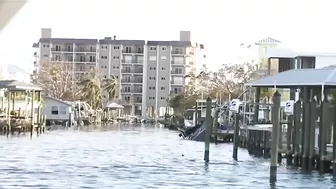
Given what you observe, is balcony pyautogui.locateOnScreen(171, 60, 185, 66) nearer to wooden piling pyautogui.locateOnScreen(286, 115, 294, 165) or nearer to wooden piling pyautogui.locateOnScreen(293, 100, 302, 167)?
wooden piling pyautogui.locateOnScreen(286, 115, 294, 165)

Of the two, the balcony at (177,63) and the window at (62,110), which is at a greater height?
the balcony at (177,63)

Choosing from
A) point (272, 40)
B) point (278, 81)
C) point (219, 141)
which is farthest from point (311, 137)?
point (272, 40)

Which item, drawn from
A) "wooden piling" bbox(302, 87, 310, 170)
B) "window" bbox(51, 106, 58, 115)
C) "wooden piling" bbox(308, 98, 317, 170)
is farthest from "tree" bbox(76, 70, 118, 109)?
"wooden piling" bbox(308, 98, 317, 170)

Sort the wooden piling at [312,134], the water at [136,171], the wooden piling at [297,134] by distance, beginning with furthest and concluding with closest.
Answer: the wooden piling at [297,134], the wooden piling at [312,134], the water at [136,171]

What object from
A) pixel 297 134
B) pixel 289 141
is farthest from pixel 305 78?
pixel 297 134

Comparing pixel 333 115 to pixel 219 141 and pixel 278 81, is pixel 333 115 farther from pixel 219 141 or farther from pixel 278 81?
pixel 219 141

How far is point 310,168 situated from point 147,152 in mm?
14975

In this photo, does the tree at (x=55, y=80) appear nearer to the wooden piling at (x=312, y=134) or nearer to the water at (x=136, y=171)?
the water at (x=136, y=171)

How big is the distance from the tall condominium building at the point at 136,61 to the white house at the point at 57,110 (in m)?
68.9

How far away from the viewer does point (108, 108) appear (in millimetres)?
133500

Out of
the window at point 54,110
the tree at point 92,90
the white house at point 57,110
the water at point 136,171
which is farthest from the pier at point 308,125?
the tree at point 92,90

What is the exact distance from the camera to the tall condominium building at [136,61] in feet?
564

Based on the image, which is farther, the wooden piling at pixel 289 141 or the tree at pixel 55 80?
the tree at pixel 55 80

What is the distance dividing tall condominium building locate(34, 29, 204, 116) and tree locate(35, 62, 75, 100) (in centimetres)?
4484
